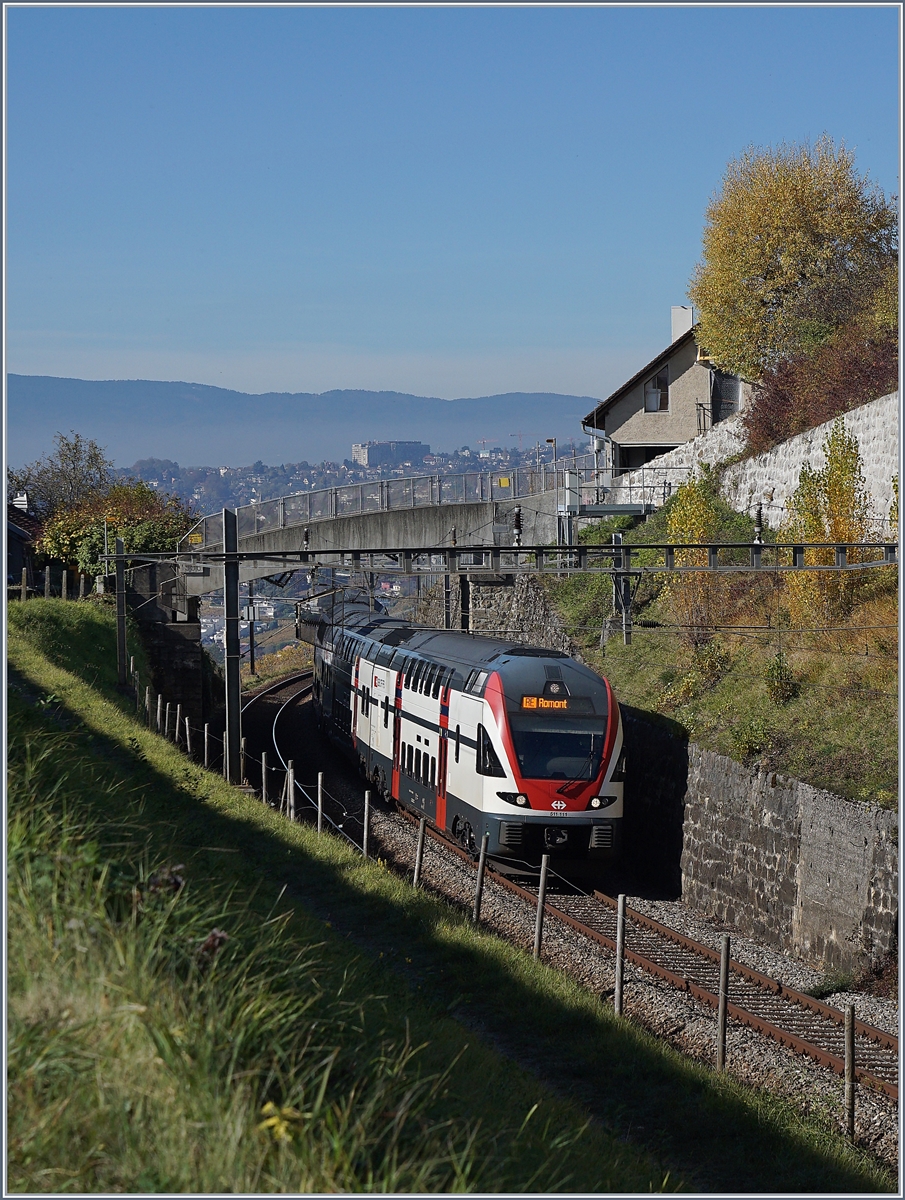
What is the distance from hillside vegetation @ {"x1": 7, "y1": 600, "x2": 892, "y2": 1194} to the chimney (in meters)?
57.8

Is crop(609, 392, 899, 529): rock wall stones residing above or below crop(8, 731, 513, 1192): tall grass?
above

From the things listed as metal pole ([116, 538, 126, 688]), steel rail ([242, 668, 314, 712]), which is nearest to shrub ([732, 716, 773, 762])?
metal pole ([116, 538, 126, 688])

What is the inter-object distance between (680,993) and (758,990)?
126 centimetres

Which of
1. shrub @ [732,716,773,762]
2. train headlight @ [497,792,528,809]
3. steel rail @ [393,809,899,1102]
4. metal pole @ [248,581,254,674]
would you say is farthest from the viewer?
metal pole @ [248,581,254,674]

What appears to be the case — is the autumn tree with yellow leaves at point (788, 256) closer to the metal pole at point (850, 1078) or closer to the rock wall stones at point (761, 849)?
the rock wall stones at point (761, 849)

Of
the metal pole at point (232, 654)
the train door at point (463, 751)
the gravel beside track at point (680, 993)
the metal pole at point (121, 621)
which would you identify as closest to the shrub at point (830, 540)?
the gravel beside track at point (680, 993)

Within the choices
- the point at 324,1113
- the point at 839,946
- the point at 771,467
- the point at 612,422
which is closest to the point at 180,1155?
the point at 324,1113

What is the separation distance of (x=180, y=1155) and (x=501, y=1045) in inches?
275

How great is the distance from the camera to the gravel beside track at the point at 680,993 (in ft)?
40.2

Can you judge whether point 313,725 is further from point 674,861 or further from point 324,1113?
point 324,1113

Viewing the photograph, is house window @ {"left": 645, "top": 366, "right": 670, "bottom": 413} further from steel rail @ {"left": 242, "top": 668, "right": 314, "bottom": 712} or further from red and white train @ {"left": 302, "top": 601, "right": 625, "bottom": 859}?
red and white train @ {"left": 302, "top": 601, "right": 625, "bottom": 859}

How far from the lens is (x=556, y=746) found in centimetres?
2075

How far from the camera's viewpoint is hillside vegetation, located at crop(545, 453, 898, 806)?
20109mm

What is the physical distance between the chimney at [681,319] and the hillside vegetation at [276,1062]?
57.8 metres
